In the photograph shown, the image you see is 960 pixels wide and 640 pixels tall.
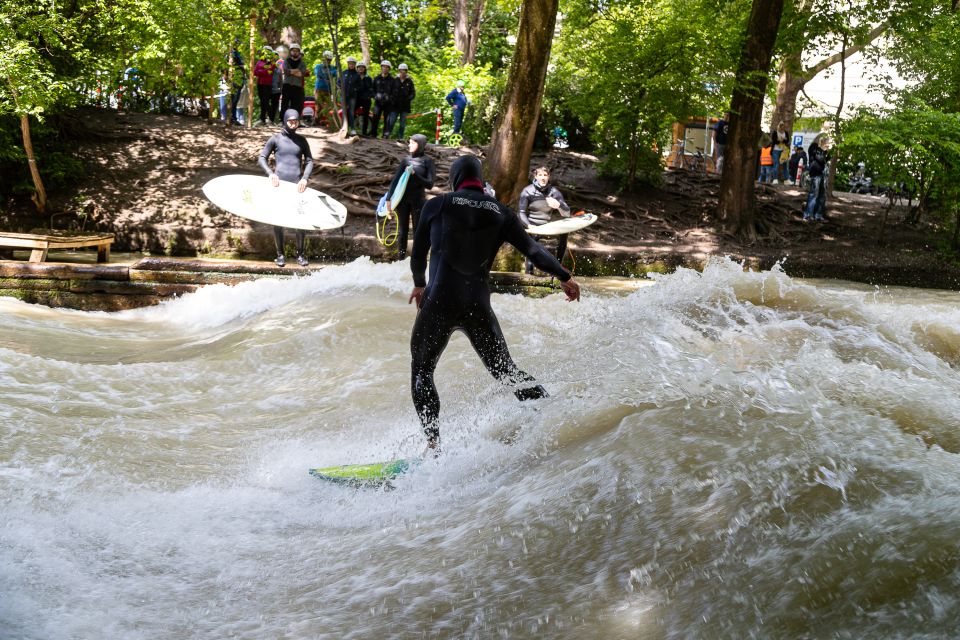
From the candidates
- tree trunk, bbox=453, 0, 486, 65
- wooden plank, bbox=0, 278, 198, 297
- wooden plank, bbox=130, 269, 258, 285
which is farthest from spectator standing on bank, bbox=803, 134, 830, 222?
wooden plank, bbox=0, 278, 198, 297

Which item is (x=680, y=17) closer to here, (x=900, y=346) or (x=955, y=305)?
(x=955, y=305)

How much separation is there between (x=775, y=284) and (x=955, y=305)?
4.19 m

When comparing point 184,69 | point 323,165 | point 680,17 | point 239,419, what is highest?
point 680,17

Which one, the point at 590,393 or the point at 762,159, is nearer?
the point at 590,393

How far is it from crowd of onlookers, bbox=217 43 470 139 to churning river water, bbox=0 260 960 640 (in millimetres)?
12684

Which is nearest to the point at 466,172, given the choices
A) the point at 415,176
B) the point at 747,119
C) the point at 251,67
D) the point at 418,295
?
the point at 418,295

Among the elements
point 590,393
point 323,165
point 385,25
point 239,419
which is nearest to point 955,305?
point 590,393

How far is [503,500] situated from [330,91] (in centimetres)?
1976

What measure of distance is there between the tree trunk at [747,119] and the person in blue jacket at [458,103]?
6.97 meters

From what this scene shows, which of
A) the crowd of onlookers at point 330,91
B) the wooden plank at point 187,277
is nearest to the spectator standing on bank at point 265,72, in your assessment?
the crowd of onlookers at point 330,91

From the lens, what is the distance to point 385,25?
2953cm

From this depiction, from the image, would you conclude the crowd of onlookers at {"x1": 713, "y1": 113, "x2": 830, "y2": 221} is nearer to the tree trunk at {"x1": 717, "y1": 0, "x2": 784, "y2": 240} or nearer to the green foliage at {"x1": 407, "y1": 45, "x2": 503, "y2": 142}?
the tree trunk at {"x1": 717, "y1": 0, "x2": 784, "y2": 240}

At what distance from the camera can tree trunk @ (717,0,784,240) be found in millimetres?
17672

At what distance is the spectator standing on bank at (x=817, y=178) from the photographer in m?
19.5
